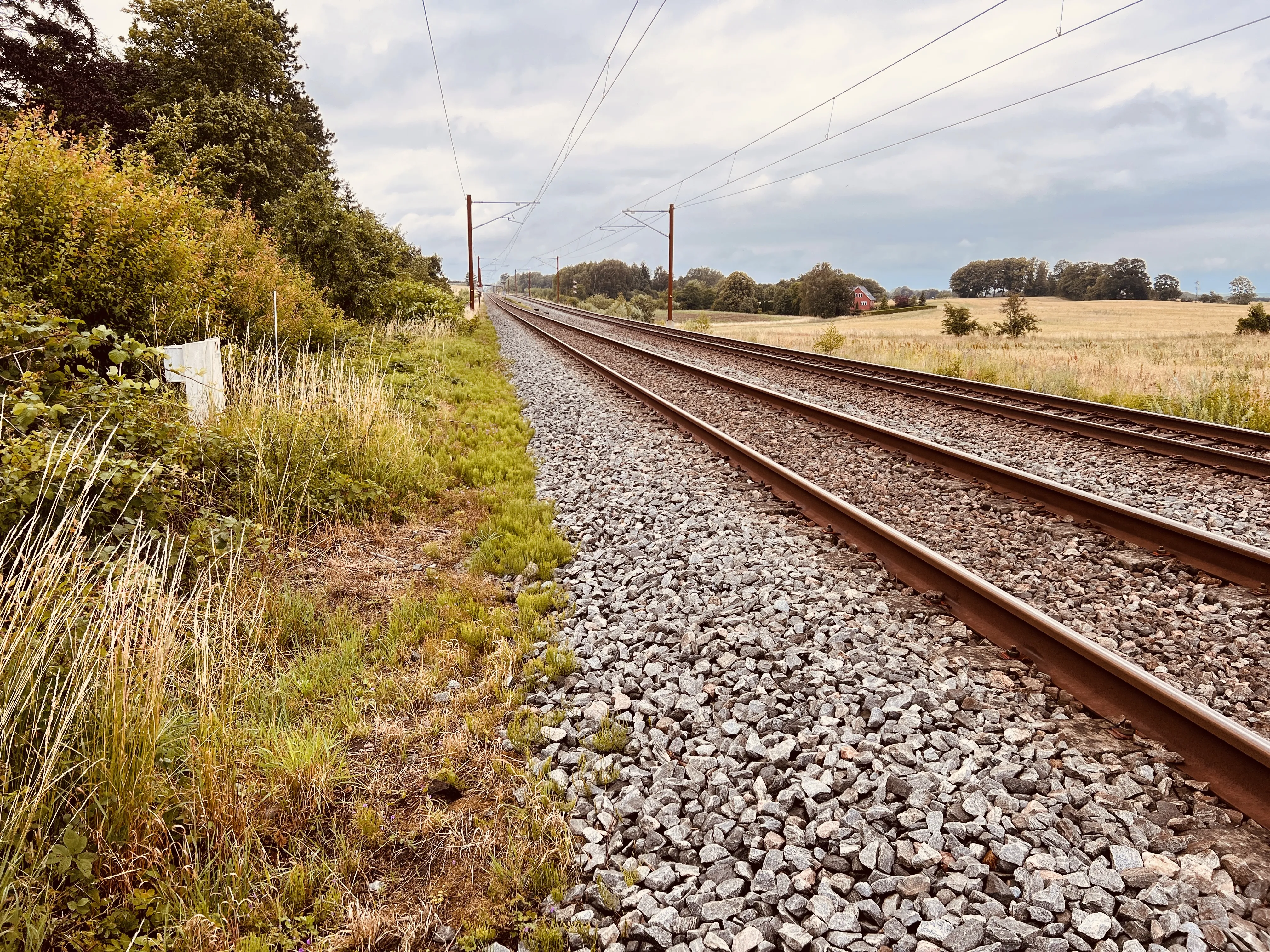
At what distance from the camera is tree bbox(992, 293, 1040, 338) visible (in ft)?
107

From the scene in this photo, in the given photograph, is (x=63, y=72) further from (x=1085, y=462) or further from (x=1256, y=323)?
(x=1256, y=323)

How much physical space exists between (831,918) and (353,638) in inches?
113

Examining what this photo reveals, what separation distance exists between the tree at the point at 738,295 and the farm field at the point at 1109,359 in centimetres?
4728

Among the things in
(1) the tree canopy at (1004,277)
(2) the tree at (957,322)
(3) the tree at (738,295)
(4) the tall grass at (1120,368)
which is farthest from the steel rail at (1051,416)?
(1) the tree canopy at (1004,277)

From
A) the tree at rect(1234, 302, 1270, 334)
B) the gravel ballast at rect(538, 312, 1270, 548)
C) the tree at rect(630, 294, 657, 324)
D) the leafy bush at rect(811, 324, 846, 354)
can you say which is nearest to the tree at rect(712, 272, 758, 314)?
the tree at rect(630, 294, 657, 324)

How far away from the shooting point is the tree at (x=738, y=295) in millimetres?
92812

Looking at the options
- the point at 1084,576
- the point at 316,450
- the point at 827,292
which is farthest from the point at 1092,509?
the point at 827,292

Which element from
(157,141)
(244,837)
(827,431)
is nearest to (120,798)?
(244,837)

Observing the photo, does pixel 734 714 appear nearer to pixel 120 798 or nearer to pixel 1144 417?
pixel 120 798

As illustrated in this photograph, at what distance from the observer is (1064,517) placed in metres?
5.31

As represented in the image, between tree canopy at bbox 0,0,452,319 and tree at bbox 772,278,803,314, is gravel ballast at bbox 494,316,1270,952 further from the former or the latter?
tree at bbox 772,278,803,314

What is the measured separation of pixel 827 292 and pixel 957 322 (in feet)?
150

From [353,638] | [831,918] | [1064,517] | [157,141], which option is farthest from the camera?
[157,141]

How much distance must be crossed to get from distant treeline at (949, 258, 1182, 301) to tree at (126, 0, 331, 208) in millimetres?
72746
